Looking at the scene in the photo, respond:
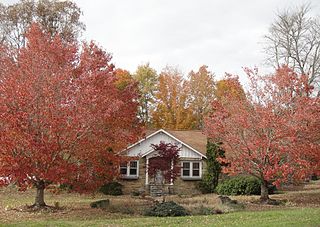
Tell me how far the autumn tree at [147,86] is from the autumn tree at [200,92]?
14.3ft

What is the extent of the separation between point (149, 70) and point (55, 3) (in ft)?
55.3

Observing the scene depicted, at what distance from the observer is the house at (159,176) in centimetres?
2988

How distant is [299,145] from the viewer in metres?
21.1

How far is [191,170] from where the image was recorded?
102ft

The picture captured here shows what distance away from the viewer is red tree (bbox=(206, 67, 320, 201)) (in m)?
21.0

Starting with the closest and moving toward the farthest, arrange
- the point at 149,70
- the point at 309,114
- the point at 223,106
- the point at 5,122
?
the point at 5,122 < the point at 309,114 < the point at 223,106 < the point at 149,70

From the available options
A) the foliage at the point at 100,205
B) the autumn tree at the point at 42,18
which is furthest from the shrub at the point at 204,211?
the autumn tree at the point at 42,18

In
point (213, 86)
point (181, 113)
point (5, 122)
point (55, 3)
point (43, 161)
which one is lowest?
point (43, 161)

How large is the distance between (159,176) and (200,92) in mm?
21216

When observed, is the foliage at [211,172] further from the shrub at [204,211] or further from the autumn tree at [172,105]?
the autumn tree at [172,105]

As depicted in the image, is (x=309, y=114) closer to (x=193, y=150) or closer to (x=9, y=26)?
(x=193, y=150)

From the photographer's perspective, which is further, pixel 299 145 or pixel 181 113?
pixel 181 113

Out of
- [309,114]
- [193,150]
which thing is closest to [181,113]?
[193,150]

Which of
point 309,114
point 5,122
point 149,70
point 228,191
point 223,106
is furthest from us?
point 149,70
